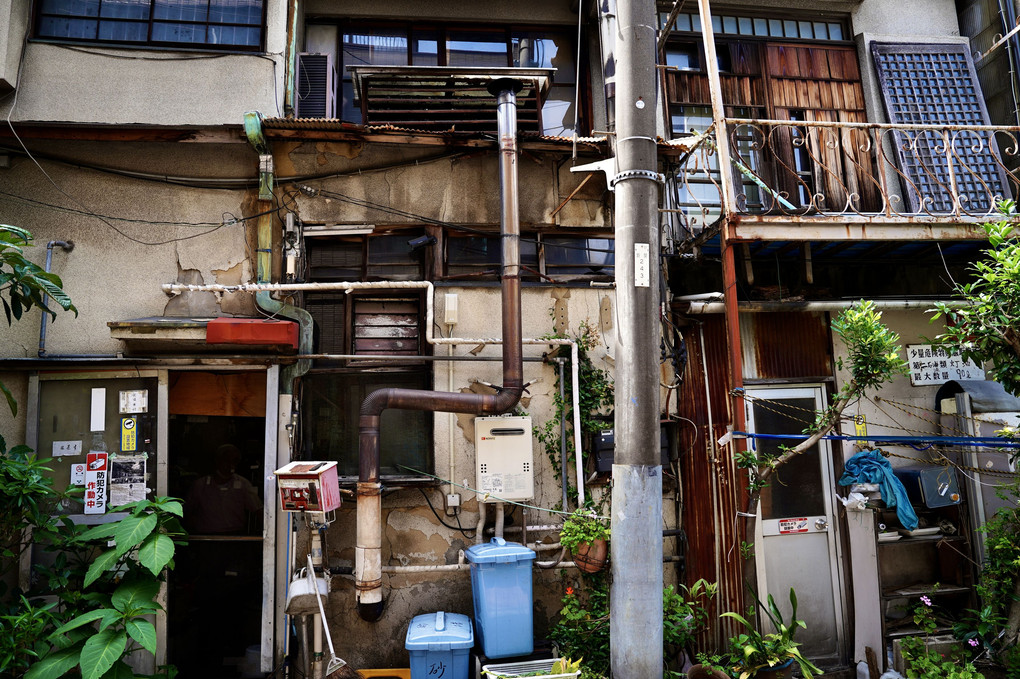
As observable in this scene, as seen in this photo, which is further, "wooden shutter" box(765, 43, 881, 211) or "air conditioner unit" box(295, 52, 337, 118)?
"wooden shutter" box(765, 43, 881, 211)

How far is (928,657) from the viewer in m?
6.19

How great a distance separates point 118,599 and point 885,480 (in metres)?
8.09

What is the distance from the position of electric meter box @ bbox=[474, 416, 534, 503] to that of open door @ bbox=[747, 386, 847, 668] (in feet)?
9.04

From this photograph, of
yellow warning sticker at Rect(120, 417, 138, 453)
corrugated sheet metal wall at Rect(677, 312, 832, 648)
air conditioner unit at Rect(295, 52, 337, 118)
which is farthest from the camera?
air conditioner unit at Rect(295, 52, 337, 118)

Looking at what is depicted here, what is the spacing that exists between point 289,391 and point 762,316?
5.84 meters

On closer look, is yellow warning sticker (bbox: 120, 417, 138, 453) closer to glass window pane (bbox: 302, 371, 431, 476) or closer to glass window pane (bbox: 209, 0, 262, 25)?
glass window pane (bbox: 302, 371, 431, 476)

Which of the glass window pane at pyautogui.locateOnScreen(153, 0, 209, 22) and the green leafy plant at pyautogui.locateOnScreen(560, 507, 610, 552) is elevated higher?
the glass window pane at pyautogui.locateOnScreen(153, 0, 209, 22)

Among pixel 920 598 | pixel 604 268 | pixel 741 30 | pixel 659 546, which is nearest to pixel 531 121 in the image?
pixel 604 268

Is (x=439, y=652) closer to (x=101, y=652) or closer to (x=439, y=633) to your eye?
(x=439, y=633)

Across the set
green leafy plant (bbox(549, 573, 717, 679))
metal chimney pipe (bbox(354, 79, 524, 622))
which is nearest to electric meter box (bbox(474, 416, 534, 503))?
metal chimney pipe (bbox(354, 79, 524, 622))

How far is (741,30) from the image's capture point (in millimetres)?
8656

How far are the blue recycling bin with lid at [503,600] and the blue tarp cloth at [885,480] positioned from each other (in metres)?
4.08

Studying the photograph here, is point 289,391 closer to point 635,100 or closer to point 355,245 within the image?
point 355,245

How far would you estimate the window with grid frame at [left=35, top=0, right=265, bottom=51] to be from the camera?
7105mm
